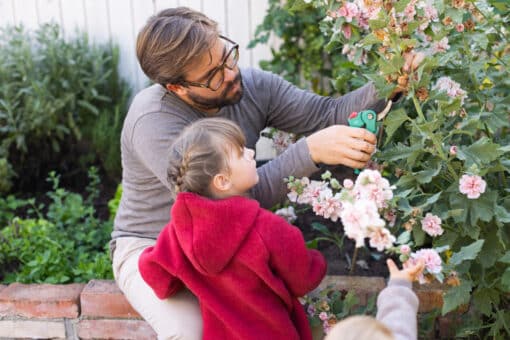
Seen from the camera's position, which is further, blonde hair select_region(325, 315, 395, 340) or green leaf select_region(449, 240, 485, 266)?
green leaf select_region(449, 240, 485, 266)

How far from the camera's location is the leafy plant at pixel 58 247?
2678mm

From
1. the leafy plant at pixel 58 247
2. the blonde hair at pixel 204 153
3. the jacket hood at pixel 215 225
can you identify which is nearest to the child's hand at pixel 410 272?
the jacket hood at pixel 215 225

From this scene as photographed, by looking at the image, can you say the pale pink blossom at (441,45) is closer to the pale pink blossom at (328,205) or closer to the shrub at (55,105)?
the pale pink blossom at (328,205)

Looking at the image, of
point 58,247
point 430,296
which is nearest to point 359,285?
point 430,296

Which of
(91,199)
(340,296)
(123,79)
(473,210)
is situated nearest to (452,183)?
(473,210)

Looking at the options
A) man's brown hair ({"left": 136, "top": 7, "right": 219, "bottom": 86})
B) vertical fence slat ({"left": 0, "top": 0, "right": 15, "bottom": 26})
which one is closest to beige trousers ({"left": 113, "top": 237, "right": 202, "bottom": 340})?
man's brown hair ({"left": 136, "top": 7, "right": 219, "bottom": 86})

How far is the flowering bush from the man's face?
265 millimetres

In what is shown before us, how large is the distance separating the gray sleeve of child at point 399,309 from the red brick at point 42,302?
4.15 ft

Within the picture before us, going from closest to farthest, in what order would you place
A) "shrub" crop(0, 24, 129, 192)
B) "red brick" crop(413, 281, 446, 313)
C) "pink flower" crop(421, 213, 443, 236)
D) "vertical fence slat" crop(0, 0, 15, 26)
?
"pink flower" crop(421, 213, 443, 236)
"red brick" crop(413, 281, 446, 313)
"shrub" crop(0, 24, 129, 192)
"vertical fence slat" crop(0, 0, 15, 26)

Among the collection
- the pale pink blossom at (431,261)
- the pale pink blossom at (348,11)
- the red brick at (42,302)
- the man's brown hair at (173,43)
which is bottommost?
the red brick at (42,302)

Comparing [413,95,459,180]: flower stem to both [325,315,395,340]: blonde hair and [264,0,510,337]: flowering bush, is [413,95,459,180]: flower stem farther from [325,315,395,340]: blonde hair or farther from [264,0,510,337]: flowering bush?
[325,315,395,340]: blonde hair

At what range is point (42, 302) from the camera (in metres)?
2.43

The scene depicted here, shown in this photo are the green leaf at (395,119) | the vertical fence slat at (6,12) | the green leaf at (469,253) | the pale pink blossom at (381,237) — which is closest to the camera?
the pale pink blossom at (381,237)

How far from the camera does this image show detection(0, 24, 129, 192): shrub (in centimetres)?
353
